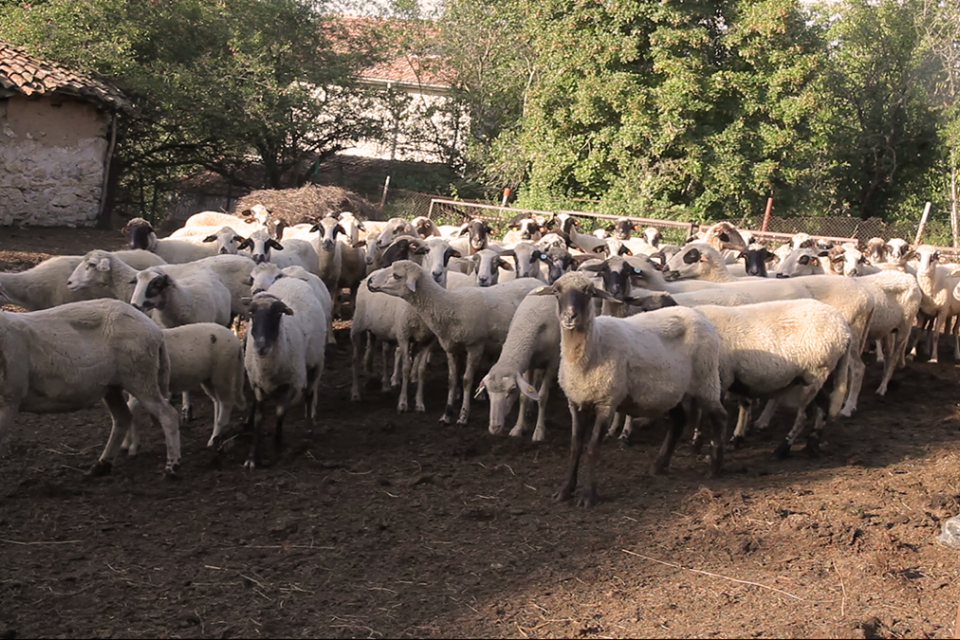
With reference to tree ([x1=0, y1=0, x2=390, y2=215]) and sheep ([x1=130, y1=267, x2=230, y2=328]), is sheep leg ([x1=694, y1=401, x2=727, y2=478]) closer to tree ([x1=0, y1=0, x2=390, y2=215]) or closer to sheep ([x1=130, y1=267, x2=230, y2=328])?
sheep ([x1=130, y1=267, x2=230, y2=328])

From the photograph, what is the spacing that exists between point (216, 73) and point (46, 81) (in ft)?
20.8

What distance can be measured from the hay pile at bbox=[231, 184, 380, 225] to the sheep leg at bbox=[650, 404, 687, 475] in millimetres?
11839

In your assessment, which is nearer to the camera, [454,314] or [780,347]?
[780,347]

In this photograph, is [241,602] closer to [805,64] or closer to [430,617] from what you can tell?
[430,617]

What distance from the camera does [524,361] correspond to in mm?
8656

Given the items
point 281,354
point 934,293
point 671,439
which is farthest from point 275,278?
point 934,293

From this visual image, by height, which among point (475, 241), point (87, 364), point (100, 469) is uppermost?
point (475, 241)

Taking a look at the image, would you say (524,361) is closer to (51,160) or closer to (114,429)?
(114,429)

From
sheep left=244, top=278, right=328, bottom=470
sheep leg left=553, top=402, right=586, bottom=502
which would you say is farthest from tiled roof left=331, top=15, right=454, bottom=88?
sheep leg left=553, top=402, right=586, bottom=502

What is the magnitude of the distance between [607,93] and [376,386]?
63.2ft

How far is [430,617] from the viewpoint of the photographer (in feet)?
17.0

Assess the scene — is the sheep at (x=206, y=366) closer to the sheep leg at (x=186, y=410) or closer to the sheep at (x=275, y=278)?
the sheep leg at (x=186, y=410)

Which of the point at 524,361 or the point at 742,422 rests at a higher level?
the point at 524,361

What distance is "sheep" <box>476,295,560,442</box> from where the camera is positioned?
8398 mm
